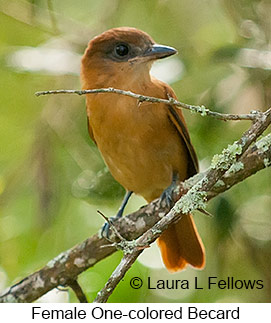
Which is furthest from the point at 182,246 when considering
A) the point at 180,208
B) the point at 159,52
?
the point at 180,208

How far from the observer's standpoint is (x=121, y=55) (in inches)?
172

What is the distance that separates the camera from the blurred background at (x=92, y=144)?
4.38m

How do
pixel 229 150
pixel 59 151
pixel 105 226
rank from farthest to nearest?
pixel 59 151 → pixel 105 226 → pixel 229 150

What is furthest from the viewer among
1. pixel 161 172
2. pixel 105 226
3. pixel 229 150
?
pixel 161 172

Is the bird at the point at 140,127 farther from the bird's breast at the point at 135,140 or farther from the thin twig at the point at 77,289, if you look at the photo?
the thin twig at the point at 77,289

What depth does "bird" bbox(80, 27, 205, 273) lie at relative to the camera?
4.15m

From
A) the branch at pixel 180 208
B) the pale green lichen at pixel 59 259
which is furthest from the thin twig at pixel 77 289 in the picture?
the branch at pixel 180 208

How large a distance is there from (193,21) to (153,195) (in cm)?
135

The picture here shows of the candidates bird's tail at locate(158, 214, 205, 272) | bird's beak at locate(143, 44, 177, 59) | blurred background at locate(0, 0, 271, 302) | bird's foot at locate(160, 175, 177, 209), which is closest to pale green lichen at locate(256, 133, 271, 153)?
bird's foot at locate(160, 175, 177, 209)

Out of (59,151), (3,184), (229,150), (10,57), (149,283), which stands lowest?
(229,150)

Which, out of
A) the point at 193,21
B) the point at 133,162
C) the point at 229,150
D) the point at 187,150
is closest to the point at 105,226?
the point at 133,162

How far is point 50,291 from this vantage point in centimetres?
415

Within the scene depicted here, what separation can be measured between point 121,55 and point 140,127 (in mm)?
514

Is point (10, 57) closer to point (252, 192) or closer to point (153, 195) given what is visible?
Answer: point (153, 195)
